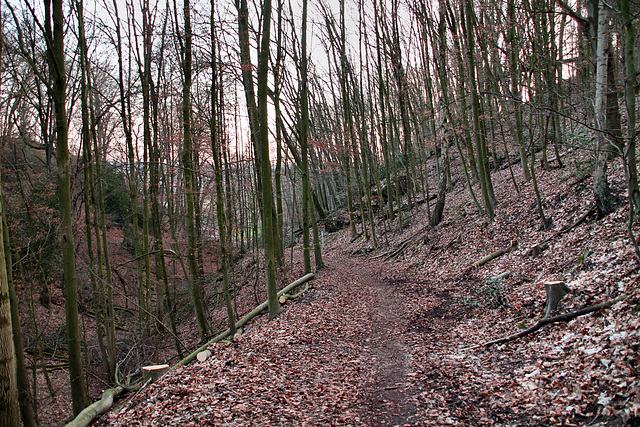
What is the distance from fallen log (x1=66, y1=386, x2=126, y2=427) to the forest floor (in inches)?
15.8

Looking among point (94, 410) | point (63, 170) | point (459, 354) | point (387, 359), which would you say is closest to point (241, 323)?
point (94, 410)

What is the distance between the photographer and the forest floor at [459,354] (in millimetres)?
3473

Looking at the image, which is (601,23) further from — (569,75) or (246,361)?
(569,75)

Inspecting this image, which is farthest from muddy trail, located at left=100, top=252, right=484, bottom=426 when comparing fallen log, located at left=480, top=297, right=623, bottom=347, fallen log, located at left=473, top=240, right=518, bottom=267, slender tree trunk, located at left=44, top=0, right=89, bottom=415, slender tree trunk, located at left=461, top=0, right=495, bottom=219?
slender tree trunk, located at left=461, top=0, right=495, bottom=219

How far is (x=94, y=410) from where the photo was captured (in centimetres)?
601

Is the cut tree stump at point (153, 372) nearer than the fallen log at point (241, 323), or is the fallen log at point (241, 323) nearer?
the cut tree stump at point (153, 372)

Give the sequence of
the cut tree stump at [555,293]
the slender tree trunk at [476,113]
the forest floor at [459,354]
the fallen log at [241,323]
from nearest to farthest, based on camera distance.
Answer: the forest floor at [459,354] → the cut tree stump at [555,293] → the fallen log at [241,323] → the slender tree trunk at [476,113]

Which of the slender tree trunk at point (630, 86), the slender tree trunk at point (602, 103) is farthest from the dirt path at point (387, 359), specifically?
the slender tree trunk at point (602, 103)

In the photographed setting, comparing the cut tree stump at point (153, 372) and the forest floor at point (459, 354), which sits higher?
the forest floor at point (459, 354)

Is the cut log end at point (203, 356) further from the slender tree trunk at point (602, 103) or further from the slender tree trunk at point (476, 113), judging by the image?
the slender tree trunk at point (476, 113)

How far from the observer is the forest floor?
347 centimetres

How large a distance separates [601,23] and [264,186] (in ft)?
23.9

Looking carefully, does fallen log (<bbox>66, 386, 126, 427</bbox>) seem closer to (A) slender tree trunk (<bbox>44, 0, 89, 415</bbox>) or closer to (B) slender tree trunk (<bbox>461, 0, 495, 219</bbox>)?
(A) slender tree trunk (<bbox>44, 0, 89, 415</bbox>)

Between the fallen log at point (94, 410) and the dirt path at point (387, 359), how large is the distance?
4.50 metres
